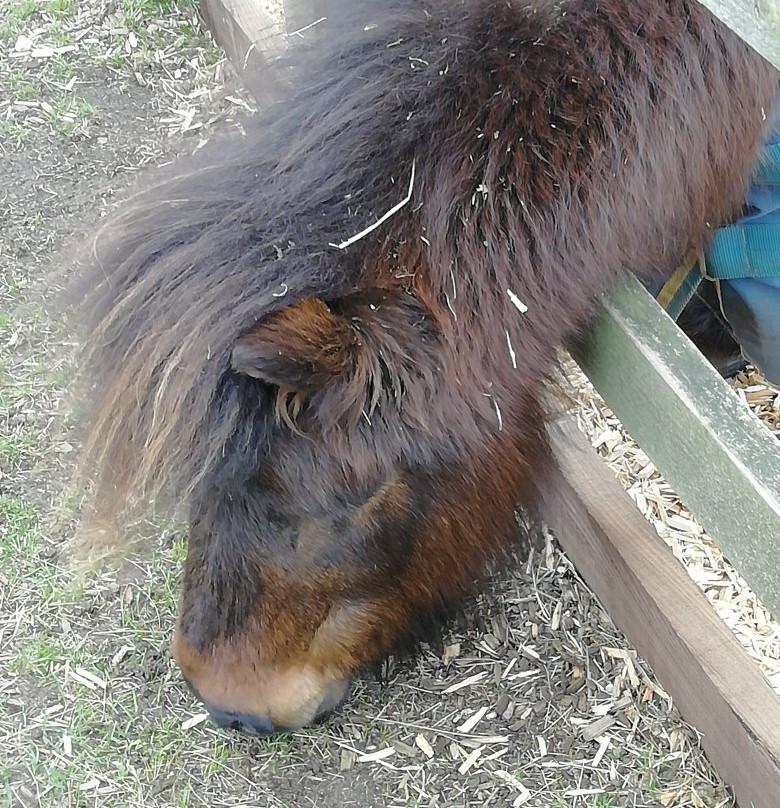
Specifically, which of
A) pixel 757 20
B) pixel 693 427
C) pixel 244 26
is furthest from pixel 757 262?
pixel 244 26

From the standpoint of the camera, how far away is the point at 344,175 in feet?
4.69

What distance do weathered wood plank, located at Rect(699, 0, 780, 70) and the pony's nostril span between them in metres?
1.36

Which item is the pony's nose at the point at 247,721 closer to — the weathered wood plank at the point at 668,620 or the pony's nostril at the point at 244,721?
the pony's nostril at the point at 244,721

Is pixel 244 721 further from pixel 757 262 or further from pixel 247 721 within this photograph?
pixel 757 262

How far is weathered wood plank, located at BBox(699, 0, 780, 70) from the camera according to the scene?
2.97 feet

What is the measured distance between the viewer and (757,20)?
3.05 feet

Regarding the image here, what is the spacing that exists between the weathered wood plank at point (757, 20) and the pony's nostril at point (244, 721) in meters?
1.36

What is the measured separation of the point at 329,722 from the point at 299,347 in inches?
40.8

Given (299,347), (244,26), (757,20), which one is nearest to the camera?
(757,20)

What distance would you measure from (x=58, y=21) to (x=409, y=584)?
3.02 meters

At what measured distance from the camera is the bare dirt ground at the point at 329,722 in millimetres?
1933

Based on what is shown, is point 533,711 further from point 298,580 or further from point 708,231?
point 708,231

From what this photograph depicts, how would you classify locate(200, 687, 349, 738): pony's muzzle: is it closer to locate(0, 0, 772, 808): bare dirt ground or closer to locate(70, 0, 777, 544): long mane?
locate(0, 0, 772, 808): bare dirt ground

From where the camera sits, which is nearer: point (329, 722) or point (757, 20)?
point (757, 20)
